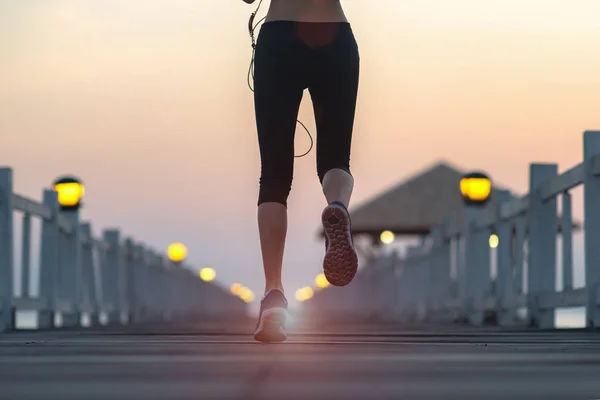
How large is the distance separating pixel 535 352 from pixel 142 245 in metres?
18.8

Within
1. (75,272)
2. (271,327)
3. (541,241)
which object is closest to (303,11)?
(271,327)

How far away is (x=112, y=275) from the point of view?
60.6ft

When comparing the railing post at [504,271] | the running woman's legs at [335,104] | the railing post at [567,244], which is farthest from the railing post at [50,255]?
the running woman's legs at [335,104]

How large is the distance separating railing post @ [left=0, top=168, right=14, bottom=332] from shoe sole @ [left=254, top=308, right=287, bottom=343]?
17.9ft

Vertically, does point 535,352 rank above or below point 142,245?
below

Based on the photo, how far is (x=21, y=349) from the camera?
4.29 metres

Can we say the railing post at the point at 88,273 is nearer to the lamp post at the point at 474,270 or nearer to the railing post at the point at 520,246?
the lamp post at the point at 474,270

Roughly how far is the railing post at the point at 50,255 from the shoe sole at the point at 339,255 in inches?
315

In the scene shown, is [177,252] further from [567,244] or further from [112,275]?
[567,244]

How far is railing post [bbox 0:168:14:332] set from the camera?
9.91 meters

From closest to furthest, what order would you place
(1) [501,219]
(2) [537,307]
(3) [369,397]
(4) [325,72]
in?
1. (3) [369,397]
2. (4) [325,72]
3. (2) [537,307]
4. (1) [501,219]

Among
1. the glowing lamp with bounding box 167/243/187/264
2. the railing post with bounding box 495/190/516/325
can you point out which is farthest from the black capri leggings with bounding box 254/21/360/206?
the glowing lamp with bounding box 167/243/187/264

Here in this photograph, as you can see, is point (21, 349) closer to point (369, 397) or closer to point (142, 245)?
point (369, 397)

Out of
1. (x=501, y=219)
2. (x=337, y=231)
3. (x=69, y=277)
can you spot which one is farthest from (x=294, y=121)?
(x=69, y=277)
